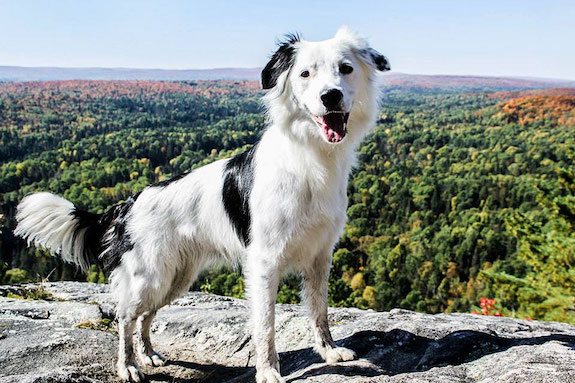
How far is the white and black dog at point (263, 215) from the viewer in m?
4.07

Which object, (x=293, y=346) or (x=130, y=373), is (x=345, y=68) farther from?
(x=130, y=373)

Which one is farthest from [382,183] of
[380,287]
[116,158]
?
[116,158]

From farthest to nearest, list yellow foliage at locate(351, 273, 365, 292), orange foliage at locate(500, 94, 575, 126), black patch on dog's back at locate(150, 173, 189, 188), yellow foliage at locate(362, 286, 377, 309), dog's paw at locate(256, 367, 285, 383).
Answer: orange foliage at locate(500, 94, 575, 126) < yellow foliage at locate(351, 273, 365, 292) < yellow foliage at locate(362, 286, 377, 309) < black patch on dog's back at locate(150, 173, 189, 188) < dog's paw at locate(256, 367, 285, 383)

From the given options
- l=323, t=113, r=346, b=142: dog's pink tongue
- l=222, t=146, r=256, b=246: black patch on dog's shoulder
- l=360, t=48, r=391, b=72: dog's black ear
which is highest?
l=360, t=48, r=391, b=72: dog's black ear

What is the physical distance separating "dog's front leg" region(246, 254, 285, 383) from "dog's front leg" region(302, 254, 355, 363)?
21.4 inches

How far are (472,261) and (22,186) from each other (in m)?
79.0

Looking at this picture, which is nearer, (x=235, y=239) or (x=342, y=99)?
(x=342, y=99)

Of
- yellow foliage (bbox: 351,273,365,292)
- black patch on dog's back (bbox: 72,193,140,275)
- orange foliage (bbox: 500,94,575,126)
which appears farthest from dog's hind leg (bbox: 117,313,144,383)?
orange foliage (bbox: 500,94,575,126)

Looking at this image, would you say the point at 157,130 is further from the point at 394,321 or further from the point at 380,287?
the point at 394,321

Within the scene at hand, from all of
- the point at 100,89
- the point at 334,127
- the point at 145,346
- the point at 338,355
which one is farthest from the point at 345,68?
the point at 100,89

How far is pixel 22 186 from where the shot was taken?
8694cm

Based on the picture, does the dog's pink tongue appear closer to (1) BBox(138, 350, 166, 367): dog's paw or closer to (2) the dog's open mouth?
(2) the dog's open mouth

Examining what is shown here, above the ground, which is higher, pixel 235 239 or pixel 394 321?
pixel 235 239

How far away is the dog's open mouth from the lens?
3.93 m
